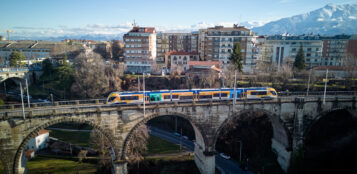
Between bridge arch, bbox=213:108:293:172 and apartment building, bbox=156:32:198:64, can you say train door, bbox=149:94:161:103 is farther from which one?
apartment building, bbox=156:32:198:64

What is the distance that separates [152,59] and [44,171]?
49.6 metres

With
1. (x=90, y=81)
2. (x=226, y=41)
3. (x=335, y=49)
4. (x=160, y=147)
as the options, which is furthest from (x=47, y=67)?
(x=335, y=49)

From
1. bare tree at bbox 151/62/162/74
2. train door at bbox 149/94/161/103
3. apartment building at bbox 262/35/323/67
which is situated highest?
apartment building at bbox 262/35/323/67

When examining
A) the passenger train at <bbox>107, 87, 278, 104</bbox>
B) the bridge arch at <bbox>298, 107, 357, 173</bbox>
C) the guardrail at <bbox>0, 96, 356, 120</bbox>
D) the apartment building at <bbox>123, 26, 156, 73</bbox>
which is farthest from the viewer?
the apartment building at <bbox>123, 26, 156, 73</bbox>

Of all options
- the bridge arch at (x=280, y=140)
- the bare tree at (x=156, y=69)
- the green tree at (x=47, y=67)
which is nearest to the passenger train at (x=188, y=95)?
the bridge arch at (x=280, y=140)

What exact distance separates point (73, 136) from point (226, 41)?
56.0 metres

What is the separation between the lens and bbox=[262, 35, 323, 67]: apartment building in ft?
263

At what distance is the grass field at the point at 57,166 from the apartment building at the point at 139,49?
42.5 metres

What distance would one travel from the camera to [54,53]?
88625 mm

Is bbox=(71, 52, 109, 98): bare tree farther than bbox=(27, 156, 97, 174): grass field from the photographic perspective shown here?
Yes

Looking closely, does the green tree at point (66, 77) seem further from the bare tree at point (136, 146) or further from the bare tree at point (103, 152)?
the bare tree at point (136, 146)

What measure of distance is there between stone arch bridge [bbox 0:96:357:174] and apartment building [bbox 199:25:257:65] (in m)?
40.0

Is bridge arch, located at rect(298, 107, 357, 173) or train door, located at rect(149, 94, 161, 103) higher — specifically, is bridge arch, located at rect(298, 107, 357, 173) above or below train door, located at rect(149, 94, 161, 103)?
below

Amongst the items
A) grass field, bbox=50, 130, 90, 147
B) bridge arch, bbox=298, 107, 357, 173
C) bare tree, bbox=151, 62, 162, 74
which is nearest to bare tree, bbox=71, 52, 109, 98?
grass field, bbox=50, 130, 90, 147
